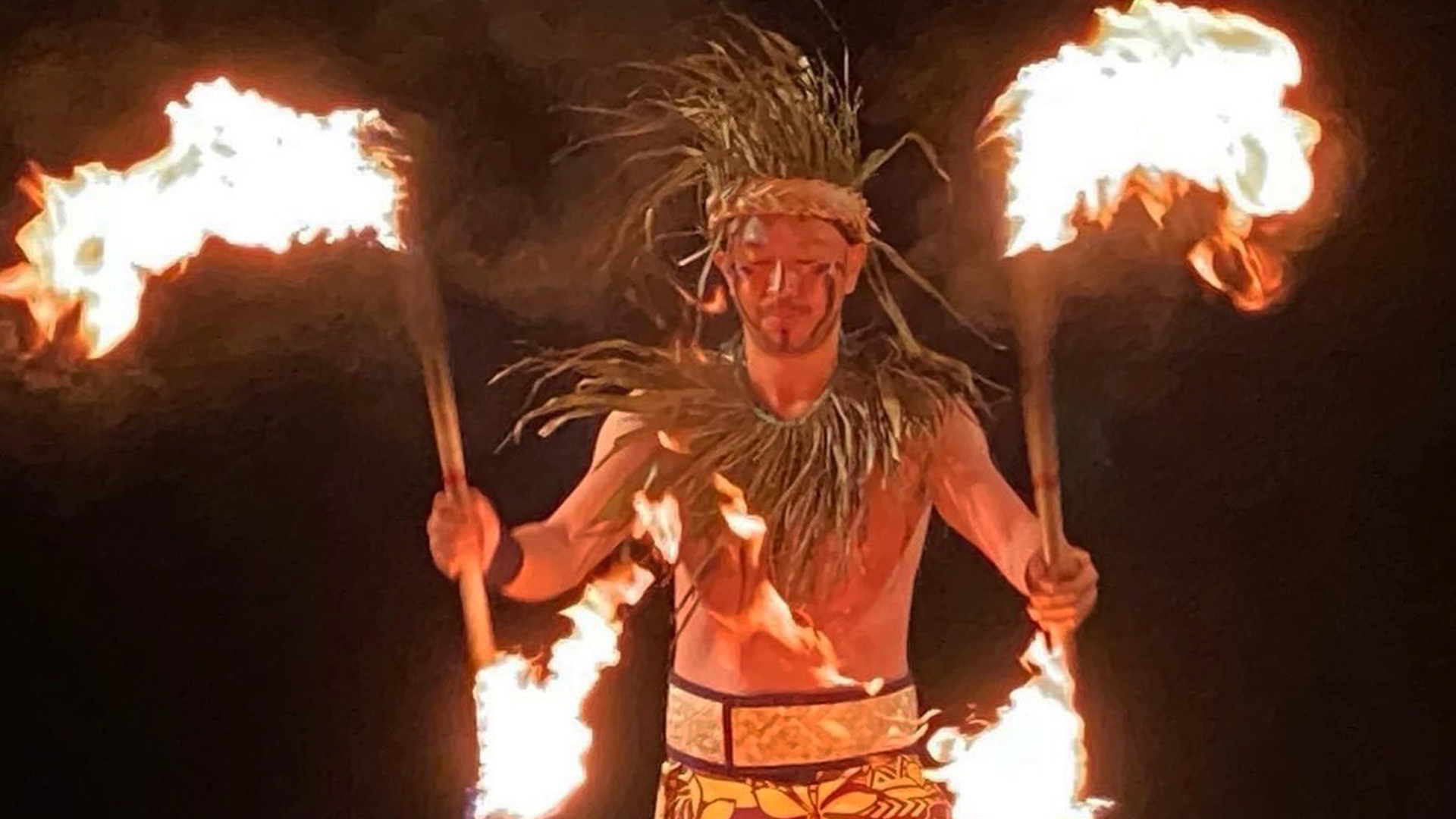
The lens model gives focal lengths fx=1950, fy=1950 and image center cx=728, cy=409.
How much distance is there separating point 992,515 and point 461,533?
0.33m

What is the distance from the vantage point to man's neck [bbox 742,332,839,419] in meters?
1.20

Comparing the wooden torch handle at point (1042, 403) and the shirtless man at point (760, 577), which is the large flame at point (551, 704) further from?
the wooden torch handle at point (1042, 403)

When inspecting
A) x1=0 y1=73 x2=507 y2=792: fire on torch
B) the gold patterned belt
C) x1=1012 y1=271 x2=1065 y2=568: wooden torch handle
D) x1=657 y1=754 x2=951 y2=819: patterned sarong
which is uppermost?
x1=0 y1=73 x2=507 y2=792: fire on torch

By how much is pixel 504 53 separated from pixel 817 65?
0.21m

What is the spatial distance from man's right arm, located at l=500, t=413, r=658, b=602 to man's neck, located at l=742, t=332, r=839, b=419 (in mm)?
82

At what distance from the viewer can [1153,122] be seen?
3.73ft

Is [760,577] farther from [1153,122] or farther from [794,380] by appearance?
[1153,122]

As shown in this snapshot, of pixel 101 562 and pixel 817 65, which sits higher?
pixel 817 65

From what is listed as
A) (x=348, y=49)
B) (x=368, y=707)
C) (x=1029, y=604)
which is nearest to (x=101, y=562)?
(x=368, y=707)

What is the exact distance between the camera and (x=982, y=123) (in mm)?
1243

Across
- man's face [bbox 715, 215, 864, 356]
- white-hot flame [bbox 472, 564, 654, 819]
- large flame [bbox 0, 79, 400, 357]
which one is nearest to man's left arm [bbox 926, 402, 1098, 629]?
man's face [bbox 715, 215, 864, 356]

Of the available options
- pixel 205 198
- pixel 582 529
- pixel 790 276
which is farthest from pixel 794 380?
pixel 205 198

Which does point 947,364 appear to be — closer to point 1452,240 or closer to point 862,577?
point 862,577

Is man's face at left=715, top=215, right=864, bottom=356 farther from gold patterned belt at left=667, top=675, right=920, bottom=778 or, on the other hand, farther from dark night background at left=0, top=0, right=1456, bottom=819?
gold patterned belt at left=667, top=675, right=920, bottom=778
